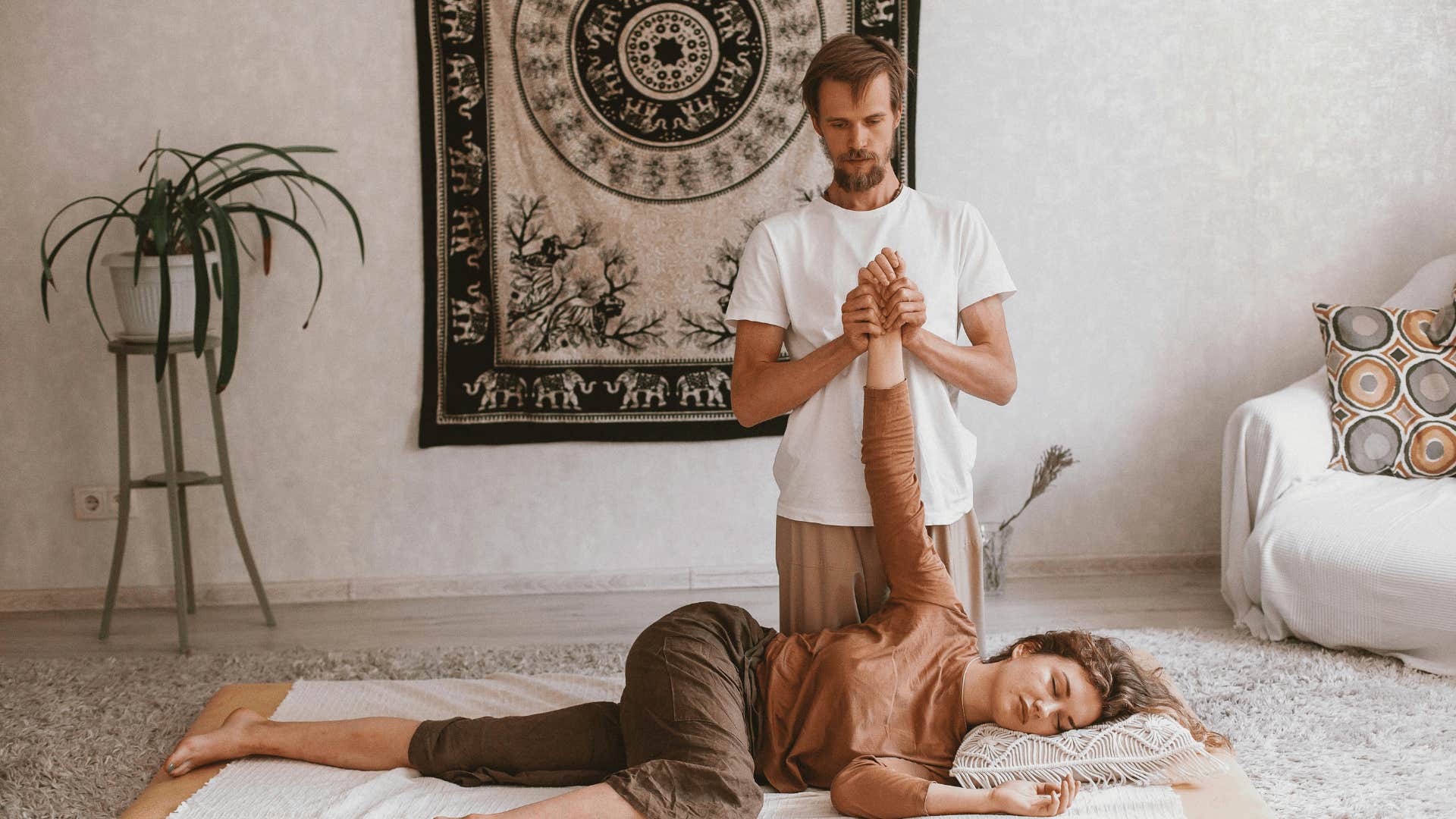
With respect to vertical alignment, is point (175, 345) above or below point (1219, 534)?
above

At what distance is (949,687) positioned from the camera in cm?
186

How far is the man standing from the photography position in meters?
1.86

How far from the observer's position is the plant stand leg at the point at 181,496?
315cm

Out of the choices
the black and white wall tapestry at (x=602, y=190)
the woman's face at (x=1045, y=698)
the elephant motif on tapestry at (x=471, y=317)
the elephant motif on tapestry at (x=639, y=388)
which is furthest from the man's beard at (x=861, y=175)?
the elephant motif on tapestry at (x=471, y=317)

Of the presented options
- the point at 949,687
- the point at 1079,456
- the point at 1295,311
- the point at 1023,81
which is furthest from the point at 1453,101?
the point at 949,687

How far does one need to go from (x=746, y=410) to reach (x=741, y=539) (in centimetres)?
168

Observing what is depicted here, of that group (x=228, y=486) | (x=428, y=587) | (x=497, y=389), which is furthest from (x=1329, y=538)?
(x=228, y=486)

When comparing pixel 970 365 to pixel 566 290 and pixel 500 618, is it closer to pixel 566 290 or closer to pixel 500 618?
pixel 566 290

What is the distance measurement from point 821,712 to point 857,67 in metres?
1.04

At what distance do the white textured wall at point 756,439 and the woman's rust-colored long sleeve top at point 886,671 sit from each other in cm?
164

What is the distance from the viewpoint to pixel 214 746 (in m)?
1.91

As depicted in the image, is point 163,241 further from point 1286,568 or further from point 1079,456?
point 1286,568

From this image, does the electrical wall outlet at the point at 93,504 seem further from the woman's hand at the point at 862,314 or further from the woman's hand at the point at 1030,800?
the woman's hand at the point at 1030,800

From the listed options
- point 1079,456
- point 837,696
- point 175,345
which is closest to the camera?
point 837,696
